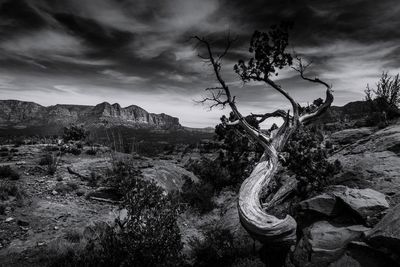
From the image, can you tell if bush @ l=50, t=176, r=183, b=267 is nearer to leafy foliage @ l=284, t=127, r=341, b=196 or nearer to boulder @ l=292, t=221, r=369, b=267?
boulder @ l=292, t=221, r=369, b=267

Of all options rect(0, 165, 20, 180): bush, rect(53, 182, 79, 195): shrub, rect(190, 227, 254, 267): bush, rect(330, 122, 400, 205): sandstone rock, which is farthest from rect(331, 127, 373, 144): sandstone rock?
rect(0, 165, 20, 180): bush

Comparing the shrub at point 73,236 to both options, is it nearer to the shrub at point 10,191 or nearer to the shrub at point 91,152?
the shrub at point 10,191

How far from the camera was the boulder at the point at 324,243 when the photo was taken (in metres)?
5.02

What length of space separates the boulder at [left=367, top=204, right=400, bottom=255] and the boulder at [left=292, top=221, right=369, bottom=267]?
0.50m

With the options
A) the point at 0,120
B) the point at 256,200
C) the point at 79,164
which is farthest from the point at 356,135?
the point at 0,120

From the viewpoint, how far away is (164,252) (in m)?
6.53

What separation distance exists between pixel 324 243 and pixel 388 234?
55.1 inches

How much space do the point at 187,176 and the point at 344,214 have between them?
12.3 meters

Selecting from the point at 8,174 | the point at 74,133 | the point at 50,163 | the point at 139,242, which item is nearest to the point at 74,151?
the point at 50,163

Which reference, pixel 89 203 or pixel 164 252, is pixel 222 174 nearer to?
pixel 89 203

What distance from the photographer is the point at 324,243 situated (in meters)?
5.27

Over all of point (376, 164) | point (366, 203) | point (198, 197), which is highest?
point (376, 164)

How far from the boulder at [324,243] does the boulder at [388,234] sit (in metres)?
0.50

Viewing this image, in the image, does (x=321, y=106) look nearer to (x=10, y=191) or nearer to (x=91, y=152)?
(x=10, y=191)
